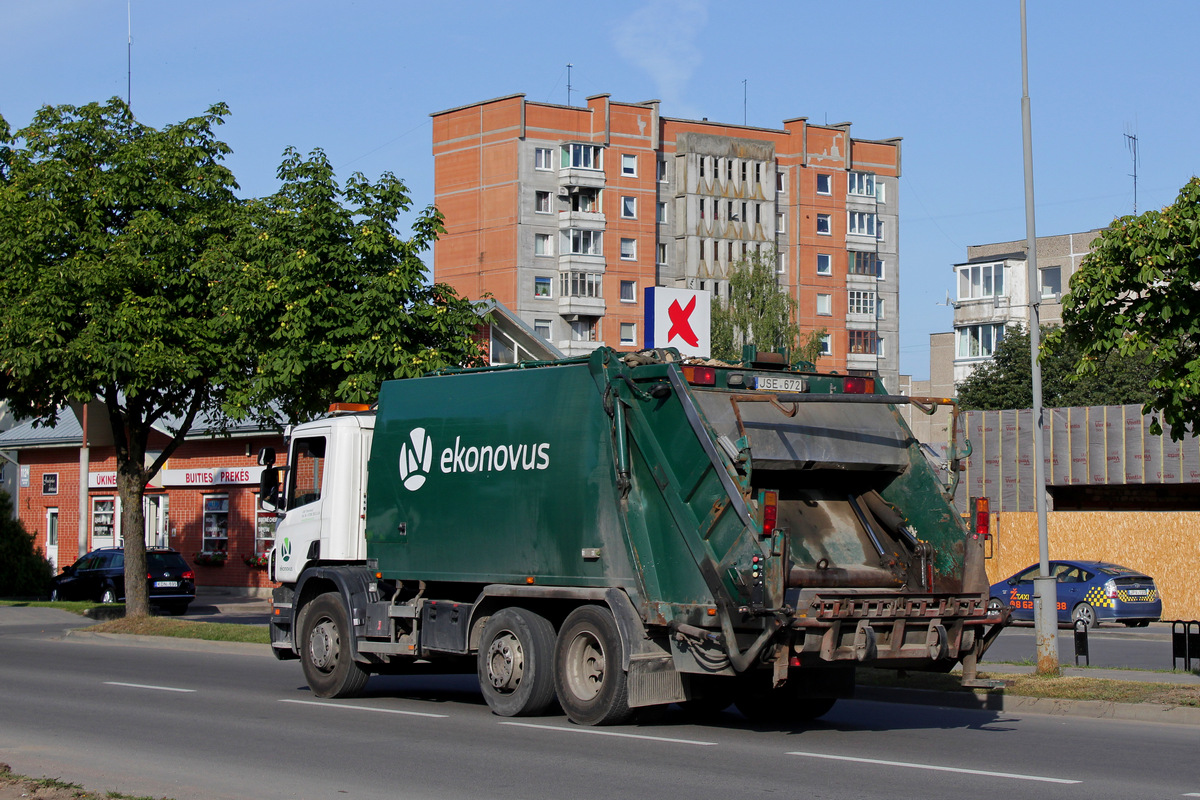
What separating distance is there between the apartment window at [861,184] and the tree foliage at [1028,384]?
2892cm

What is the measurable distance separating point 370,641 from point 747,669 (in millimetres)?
4837

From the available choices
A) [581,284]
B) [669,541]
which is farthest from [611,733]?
[581,284]

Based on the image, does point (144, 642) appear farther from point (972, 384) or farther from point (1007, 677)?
point (972, 384)

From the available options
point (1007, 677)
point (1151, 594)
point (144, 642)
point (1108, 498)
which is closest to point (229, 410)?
point (144, 642)

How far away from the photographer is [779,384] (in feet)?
39.9

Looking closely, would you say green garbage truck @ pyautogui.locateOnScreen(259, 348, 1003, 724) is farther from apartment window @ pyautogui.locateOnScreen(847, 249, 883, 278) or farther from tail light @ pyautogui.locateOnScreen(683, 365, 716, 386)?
apartment window @ pyautogui.locateOnScreen(847, 249, 883, 278)

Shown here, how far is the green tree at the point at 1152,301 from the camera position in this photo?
13.5m

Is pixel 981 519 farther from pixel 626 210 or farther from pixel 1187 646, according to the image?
pixel 626 210

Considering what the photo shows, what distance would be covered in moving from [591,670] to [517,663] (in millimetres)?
839

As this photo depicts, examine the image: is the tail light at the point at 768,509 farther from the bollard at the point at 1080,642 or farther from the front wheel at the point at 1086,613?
the front wheel at the point at 1086,613

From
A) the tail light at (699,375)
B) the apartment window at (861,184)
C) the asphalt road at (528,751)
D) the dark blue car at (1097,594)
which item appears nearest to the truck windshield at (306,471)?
the asphalt road at (528,751)

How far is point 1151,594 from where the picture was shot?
3023 centimetres

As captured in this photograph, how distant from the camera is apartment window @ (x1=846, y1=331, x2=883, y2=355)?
10562 centimetres

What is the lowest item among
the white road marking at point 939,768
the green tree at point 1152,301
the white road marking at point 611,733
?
the white road marking at point 611,733
